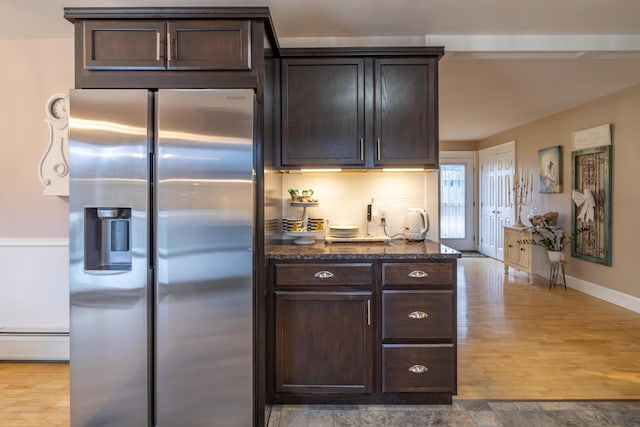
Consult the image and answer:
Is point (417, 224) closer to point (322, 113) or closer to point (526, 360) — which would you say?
point (322, 113)

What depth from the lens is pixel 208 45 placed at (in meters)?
2.15

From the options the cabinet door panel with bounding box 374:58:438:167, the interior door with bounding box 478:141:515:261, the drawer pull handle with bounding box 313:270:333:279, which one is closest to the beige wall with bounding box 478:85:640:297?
the interior door with bounding box 478:141:515:261

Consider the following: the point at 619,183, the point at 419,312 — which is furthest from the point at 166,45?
the point at 619,183

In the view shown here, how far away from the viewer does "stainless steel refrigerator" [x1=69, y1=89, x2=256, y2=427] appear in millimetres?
2059

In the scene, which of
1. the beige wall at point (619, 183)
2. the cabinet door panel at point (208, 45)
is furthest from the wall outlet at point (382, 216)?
the beige wall at point (619, 183)

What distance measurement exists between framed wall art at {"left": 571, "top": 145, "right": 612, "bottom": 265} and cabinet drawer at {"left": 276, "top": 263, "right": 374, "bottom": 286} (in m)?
4.11

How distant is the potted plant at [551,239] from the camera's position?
540 cm

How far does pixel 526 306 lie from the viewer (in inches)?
180

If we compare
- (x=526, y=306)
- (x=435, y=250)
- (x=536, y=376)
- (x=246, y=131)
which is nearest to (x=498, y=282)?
(x=526, y=306)

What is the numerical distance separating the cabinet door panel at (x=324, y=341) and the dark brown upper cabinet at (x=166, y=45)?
4.63 feet

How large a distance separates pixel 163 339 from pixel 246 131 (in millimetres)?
1212

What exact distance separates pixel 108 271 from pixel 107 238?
0.21 m

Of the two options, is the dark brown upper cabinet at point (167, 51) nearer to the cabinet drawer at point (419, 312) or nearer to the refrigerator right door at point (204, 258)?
the refrigerator right door at point (204, 258)

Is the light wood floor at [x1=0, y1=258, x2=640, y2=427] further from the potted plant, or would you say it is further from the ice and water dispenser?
the ice and water dispenser
